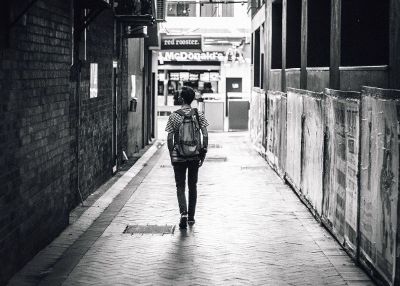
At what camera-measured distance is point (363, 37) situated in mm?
12703

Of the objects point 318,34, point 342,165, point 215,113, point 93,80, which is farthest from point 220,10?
point 342,165

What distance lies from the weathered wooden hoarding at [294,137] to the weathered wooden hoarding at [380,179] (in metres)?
5.69

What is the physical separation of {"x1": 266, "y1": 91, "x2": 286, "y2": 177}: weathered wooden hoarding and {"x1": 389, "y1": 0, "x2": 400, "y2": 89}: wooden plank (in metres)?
7.44

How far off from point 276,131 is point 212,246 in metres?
9.17

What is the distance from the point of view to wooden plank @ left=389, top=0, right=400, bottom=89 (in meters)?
9.25

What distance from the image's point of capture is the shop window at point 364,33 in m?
12.2

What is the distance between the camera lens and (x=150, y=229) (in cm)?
1134

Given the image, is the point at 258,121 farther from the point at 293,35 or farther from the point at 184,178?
the point at 184,178

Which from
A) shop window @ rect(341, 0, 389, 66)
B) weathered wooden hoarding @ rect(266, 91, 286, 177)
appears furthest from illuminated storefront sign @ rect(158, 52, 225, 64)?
shop window @ rect(341, 0, 389, 66)

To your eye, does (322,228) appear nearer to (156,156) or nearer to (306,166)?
(306,166)

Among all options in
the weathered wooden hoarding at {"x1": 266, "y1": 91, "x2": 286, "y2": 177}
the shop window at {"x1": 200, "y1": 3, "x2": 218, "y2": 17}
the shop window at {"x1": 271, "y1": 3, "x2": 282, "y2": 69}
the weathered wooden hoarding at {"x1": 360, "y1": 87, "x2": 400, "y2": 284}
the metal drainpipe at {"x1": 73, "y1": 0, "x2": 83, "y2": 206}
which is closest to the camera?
the weathered wooden hoarding at {"x1": 360, "y1": 87, "x2": 400, "y2": 284}

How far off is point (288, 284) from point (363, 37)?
5.61m

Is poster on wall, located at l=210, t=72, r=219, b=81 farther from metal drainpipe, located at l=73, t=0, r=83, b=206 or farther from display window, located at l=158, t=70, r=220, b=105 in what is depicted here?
metal drainpipe, located at l=73, t=0, r=83, b=206

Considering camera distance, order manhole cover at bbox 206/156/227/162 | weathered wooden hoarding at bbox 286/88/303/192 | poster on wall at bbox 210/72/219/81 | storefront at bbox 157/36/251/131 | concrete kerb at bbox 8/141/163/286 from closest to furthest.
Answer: concrete kerb at bbox 8/141/163/286, weathered wooden hoarding at bbox 286/88/303/192, manhole cover at bbox 206/156/227/162, storefront at bbox 157/36/251/131, poster on wall at bbox 210/72/219/81
